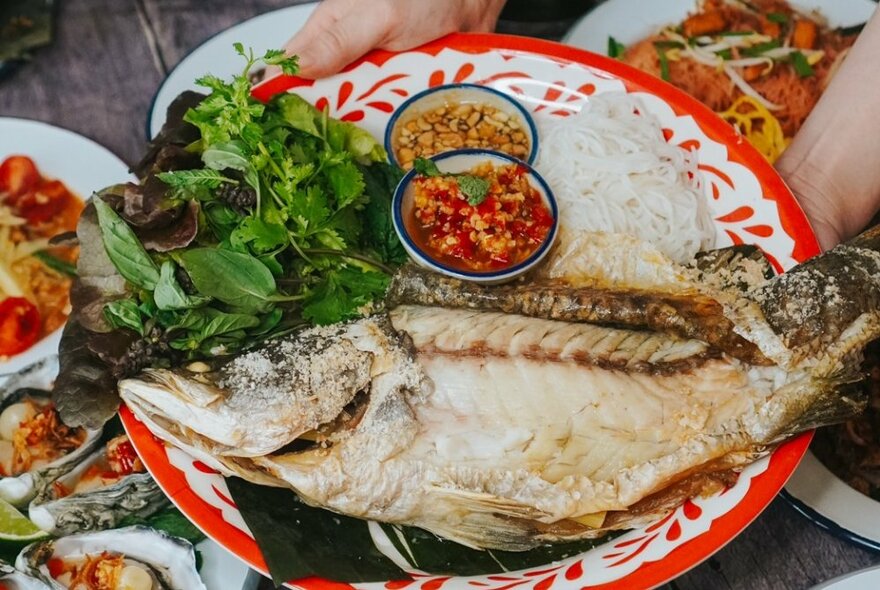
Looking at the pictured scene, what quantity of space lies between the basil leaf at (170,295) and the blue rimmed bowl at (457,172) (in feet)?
2.13

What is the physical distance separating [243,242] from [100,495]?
85cm

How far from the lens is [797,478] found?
2.40 metres

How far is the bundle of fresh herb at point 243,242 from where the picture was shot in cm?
232

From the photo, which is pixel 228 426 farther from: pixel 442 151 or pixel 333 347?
pixel 442 151

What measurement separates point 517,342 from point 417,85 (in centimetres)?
130

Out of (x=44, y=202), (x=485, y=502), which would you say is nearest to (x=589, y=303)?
(x=485, y=502)

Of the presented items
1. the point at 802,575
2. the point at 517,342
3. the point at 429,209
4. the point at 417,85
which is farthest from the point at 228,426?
the point at 802,575

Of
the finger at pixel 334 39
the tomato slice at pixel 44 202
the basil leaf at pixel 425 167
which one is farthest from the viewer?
the tomato slice at pixel 44 202

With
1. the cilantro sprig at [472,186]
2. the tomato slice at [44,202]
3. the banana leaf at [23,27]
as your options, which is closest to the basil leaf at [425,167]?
the cilantro sprig at [472,186]

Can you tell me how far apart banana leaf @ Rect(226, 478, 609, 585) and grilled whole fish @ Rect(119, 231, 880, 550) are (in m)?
0.06

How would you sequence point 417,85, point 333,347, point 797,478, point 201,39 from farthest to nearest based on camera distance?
point 201,39, point 417,85, point 797,478, point 333,347

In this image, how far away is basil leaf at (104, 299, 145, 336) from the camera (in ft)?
7.48

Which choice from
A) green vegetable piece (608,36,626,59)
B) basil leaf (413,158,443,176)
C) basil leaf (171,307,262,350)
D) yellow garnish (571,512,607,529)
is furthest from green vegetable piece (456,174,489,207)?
green vegetable piece (608,36,626,59)

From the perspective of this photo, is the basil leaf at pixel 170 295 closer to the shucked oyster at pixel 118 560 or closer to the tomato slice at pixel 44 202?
the shucked oyster at pixel 118 560
